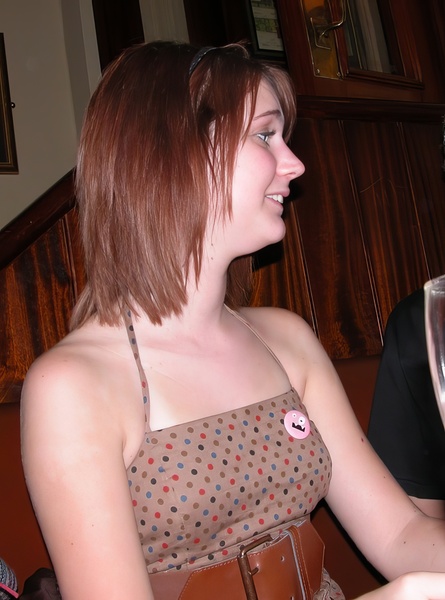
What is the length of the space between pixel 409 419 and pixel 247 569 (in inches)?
20.2

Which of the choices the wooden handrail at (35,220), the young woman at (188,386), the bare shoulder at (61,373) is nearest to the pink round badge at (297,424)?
the young woman at (188,386)

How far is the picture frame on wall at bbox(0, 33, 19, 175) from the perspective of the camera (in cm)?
331

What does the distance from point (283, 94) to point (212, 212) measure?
342 millimetres

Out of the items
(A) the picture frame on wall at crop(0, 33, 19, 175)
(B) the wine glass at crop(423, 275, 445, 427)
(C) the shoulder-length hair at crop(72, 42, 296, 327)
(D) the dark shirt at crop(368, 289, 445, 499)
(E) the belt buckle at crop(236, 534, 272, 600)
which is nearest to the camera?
(B) the wine glass at crop(423, 275, 445, 427)

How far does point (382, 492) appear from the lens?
4.35ft

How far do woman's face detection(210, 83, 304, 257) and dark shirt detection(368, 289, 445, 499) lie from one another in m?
0.41

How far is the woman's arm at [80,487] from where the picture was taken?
3.27ft

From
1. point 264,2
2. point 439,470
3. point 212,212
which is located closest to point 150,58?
point 212,212

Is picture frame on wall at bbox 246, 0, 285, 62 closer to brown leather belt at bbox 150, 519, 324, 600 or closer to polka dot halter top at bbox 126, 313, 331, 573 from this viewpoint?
polka dot halter top at bbox 126, 313, 331, 573

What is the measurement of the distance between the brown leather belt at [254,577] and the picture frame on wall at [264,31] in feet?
9.80

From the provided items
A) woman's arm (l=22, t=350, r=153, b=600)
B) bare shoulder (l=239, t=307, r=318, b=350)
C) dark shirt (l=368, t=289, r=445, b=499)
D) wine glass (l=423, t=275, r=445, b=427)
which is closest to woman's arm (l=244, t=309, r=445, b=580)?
bare shoulder (l=239, t=307, r=318, b=350)

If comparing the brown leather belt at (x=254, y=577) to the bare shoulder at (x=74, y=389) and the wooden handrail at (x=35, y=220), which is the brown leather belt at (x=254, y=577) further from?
the wooden handrail at (x=35, y=220)

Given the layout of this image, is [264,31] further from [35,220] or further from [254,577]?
[254,577]

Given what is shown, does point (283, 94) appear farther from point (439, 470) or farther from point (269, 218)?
point (439, 470)
